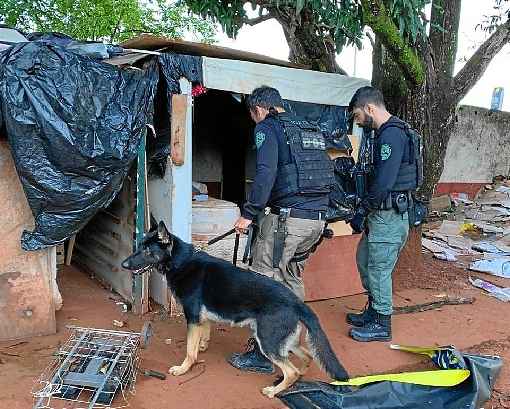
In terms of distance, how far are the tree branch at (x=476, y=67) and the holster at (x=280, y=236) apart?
11.9ft

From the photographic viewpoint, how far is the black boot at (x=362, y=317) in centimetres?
440

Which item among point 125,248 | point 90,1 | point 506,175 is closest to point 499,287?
point 125,248

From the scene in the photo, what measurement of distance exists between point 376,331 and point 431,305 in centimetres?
127

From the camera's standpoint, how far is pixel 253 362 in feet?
12.2

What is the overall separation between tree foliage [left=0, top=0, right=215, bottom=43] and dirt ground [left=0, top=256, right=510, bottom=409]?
24.9 ft

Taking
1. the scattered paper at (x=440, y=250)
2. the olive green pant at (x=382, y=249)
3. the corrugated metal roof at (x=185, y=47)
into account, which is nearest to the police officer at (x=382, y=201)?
the olive green pant at (x=382, y=249)

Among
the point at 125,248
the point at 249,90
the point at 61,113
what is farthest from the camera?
the point at 125,248

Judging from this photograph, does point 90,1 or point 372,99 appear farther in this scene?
point 90,1

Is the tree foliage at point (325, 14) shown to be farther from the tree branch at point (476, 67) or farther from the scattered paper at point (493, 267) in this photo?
the scattered paper at point (493, 267)

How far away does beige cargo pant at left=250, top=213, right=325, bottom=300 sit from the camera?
144 inches

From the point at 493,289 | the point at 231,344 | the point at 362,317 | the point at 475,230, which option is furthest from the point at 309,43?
the point at 475,230

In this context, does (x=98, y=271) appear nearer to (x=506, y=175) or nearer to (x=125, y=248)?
(x=125, y=248)

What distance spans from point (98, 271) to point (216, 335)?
1987 millimetres

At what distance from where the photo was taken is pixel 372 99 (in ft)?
12.9
